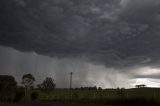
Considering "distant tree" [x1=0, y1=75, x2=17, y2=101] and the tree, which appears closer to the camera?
"distant tree" [x1=0, y1=75, x2=17, y2=101]

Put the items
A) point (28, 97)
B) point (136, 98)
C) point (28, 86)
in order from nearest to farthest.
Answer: point (136, 98) → point (28, 97) → point (28, 86)

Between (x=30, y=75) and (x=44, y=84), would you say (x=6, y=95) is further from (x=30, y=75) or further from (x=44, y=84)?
(x=44, y=84)

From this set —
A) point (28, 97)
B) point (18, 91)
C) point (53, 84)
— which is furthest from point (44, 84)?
point (18, 91)

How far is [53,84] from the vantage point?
12400cm

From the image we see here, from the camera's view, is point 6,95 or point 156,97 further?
point 6,95

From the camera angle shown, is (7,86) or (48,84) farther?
(48,84)

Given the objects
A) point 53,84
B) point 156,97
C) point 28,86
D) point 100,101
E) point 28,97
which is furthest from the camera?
point 53,84

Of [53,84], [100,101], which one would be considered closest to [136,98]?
[100,101]

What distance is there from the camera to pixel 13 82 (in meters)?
57.3

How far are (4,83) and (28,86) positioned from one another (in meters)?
45.0

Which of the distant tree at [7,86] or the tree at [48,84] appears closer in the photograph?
the distant tree at [7,86]

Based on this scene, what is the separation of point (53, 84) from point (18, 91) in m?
60.7

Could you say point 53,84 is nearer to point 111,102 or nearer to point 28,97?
point 28,97

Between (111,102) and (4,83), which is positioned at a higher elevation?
(4,83)
